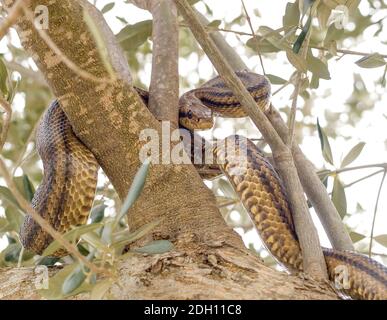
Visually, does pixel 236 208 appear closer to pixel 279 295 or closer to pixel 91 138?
pixel 91 138

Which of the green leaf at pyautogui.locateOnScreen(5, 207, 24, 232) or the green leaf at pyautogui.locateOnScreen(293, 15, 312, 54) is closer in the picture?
the green leaf at pyautogui.locateOnScreen(293, 15, 312, 54)

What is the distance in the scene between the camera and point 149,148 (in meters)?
2.28

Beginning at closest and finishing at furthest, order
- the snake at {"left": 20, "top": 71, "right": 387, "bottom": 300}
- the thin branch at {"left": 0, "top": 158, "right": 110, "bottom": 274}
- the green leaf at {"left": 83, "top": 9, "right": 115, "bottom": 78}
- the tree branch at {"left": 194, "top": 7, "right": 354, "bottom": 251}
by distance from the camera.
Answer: the thin branch at {"left": 0, "top": 158, "right": 110, "bottom": 274}, the green leaf at {"left": 83, "top": 9, "right": 115, "bottom": 78}, the tree branch at {"left": 194, "top": 7, "right": 354, "bottom": 251}, the snake at {"left": 20, "top": 71, "right": 387, "bottom": 300}

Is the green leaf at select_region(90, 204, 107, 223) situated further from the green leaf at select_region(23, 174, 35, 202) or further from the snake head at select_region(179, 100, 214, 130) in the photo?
the snake head at select_region(179, 100, 214, 130)

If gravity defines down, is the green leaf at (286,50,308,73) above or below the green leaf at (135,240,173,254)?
above

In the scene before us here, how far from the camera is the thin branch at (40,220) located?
123 centimetres

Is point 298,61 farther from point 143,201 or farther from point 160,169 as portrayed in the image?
point 143,201

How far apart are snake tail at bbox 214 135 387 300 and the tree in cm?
12

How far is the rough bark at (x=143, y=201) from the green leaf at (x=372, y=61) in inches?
47.5

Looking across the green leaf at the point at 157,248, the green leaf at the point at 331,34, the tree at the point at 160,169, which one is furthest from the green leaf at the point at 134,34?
the green leaf at the point at 157,248

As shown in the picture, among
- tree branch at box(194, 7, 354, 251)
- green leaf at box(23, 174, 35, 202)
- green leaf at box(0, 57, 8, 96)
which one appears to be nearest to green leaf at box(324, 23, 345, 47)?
tree branch at box(194, 7, 354, 251)

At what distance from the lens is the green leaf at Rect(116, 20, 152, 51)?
10.9 ft

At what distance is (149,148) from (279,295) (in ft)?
2.59
